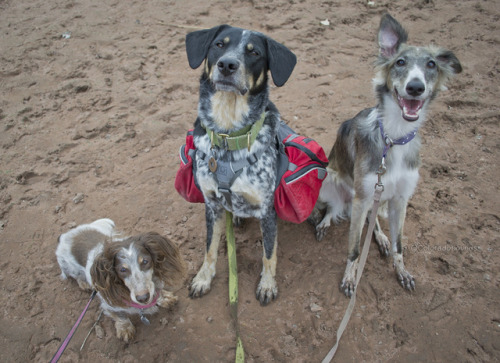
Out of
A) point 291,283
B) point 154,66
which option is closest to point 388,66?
point 291,283

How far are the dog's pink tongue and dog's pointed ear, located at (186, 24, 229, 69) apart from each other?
59.8 inches

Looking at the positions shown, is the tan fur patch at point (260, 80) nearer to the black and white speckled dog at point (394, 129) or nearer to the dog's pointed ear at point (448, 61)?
the black and white speckled dog at point (394, 129)

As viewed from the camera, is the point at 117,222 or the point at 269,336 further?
the point at 117,222

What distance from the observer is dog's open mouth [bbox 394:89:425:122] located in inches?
98.3

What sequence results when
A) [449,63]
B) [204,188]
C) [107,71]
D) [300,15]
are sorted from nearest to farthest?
[449,63], [204,188], [107,71], [300,15]

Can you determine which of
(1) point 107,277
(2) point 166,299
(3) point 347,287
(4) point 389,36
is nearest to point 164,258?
(1) point 107,277

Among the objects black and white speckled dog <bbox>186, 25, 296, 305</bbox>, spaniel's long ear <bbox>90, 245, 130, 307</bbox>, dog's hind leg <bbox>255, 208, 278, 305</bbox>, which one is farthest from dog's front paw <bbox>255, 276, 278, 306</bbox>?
spaniel's long ear <bbox>90, 245, 130, 307</bbox>

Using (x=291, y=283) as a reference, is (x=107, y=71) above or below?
above

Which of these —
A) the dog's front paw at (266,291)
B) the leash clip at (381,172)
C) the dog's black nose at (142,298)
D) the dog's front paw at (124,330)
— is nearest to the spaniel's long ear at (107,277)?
the dog's black nose at (142,298)

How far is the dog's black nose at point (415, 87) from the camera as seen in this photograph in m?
2.44

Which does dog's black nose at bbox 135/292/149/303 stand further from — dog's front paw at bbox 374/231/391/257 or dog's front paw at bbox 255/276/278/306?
dog's front paw at bbox 374/231/391/257

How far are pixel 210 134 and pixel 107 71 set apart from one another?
12.9ft

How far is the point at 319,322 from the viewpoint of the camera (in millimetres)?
2951

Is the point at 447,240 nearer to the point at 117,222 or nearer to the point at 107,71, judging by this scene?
the point at 117,222
